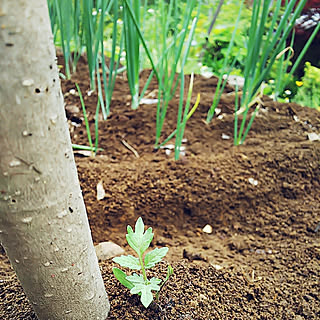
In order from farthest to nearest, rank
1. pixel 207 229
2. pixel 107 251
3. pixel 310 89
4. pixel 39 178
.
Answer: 1. pixel 310 89
2. pixel 207 229
3. pixel 107 251
4. pixel 39 178

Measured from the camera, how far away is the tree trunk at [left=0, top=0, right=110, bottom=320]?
399 mm

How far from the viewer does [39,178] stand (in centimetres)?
47

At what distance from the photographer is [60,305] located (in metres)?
0.62

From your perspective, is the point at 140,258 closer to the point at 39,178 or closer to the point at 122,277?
the point at 122,277

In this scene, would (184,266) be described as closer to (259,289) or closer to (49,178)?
(259,289)

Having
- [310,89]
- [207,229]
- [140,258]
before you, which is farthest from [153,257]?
[310,89]

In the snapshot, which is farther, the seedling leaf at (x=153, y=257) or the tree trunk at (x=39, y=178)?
the seedling leaf at (x=153, y=257)

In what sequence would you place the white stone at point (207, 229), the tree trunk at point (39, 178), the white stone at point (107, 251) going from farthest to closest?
the white stone at point (207, 229), the white stone at point (107, 251), the tree trunk at point (39, 178)

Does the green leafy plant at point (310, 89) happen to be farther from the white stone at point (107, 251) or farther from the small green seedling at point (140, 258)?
the small green seedling at point (140, 258)

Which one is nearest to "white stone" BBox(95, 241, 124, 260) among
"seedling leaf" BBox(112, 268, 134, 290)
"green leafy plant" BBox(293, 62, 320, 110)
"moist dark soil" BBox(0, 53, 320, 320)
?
"moist dark soil" BBox(0, 53, 320, 320)

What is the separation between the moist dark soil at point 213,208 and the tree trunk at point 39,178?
0.61 ft

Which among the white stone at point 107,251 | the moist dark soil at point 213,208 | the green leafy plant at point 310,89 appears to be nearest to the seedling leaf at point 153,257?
the moist dark soil at point 213,208

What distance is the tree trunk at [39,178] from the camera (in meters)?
0.40

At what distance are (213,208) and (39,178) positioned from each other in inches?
34.1
